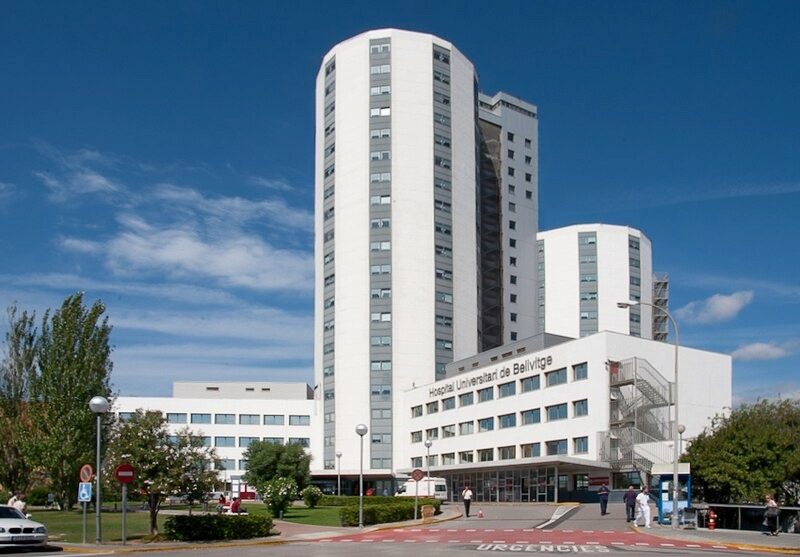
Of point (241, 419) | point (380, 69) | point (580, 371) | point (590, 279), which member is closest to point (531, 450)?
point (580, 371)

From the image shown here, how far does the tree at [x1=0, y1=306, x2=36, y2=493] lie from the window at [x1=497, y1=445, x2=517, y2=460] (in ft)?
132

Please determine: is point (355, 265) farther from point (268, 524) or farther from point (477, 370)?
point (268, 524)

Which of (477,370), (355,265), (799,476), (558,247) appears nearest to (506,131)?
(558,247)

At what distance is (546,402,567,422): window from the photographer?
238 ft

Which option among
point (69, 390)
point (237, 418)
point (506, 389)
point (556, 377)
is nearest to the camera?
point (69, 390)

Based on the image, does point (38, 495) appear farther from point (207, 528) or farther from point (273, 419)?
point (207, 528)

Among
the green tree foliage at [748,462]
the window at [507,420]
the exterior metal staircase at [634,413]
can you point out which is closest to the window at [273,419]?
the window at [507,420]

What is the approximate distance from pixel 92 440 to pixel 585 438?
37.0 meters

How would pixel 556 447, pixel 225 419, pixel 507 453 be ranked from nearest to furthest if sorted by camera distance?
pixel 556 447
pixel 507 453
pixel 225 419

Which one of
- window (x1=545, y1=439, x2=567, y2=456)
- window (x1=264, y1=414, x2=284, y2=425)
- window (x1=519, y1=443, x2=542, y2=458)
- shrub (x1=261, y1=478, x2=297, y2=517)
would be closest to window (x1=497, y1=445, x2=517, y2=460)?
window (x1=519, y1=443, x2=542, y2=458)

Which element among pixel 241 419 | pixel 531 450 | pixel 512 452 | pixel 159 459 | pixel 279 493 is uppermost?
pixel 159 459

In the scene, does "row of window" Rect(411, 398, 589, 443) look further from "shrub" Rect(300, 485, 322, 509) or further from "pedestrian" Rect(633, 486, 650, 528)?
"pedestrian" Rect(633, 486, 650, 528)

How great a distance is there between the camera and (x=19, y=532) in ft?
89.7

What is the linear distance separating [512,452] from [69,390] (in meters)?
40.0
